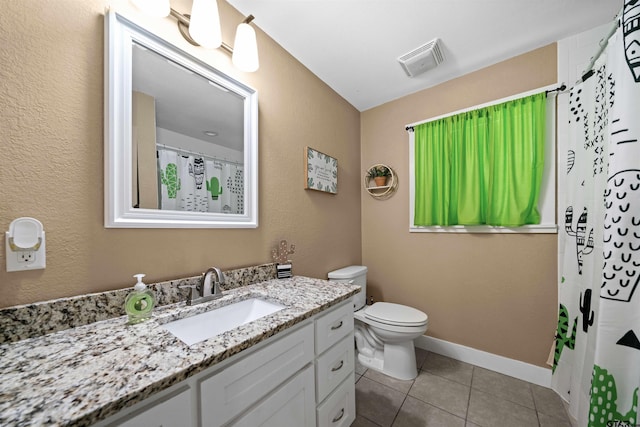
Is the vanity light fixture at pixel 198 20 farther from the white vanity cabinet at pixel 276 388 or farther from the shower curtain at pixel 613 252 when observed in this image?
the shower curtain at pixel 613 252

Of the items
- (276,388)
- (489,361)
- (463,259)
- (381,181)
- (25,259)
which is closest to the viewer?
(25,259)

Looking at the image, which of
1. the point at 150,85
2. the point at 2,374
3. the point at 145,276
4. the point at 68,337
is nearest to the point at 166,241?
the point at 145,276

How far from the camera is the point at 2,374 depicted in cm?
53

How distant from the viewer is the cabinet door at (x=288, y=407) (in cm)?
74

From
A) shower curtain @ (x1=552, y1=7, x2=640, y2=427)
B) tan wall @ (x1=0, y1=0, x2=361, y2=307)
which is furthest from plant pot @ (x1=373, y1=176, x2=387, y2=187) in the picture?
tan wall @ (x1=0, y1=0, x2=361, y2=307)

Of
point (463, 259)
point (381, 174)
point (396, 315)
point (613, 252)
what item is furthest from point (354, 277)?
point (613, 252)

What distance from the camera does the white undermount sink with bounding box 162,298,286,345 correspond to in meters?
→ 0.89

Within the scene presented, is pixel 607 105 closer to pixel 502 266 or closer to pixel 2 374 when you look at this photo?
pixel 502 266

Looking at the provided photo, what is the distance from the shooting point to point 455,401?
57.9 inches

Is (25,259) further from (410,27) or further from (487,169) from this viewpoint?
(487,169)

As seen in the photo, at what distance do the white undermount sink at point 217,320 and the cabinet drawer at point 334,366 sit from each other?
312 mm

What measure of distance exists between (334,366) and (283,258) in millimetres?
709

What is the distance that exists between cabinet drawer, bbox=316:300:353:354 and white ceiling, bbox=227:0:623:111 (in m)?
1.61

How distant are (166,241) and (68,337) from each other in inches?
16.5
